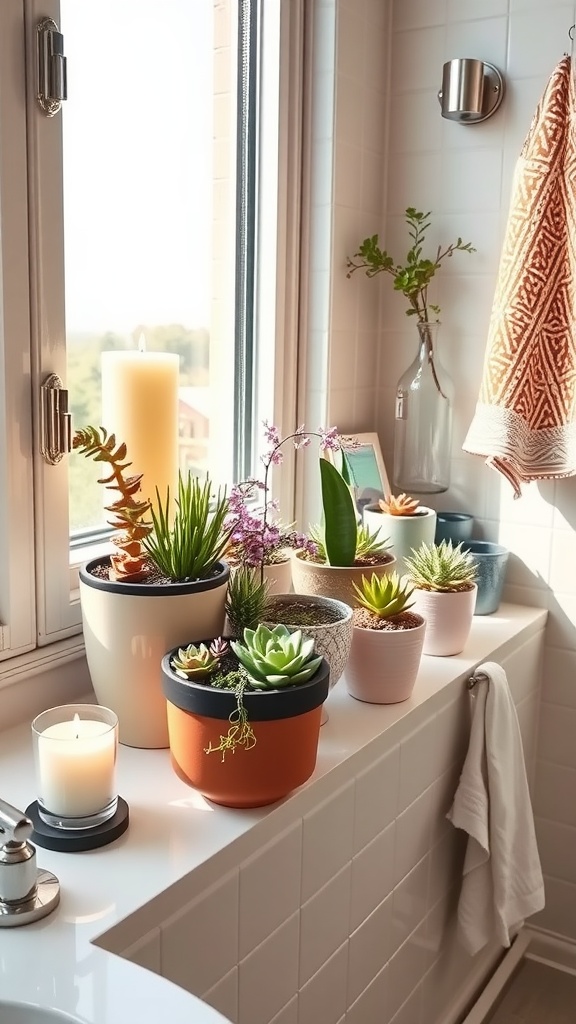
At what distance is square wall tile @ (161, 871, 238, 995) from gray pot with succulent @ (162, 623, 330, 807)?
9 cm

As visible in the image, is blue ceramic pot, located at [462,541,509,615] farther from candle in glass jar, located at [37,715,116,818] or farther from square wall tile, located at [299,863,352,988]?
candle in glass jar, located at [37,715,116,818]

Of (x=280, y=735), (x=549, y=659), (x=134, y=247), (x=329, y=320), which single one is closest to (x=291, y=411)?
(x=329, y=320)

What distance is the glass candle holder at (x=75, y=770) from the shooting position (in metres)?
0.93

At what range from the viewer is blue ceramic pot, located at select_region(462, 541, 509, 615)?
5.47ft

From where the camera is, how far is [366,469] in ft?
5.74

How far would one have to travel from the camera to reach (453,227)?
1725 mm

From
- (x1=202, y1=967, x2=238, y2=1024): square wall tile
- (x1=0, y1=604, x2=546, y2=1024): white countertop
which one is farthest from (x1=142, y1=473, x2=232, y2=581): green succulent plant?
(x1=202, y1=967, x2=238, y2=1024): square wall tile

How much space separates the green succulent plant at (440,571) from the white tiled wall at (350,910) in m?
0.16

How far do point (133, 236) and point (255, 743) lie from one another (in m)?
0.77

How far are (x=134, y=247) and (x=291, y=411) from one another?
430mm

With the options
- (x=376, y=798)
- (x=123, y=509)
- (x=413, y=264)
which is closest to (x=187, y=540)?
(x=123, y=509)

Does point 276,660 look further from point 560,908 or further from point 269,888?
point 560,908

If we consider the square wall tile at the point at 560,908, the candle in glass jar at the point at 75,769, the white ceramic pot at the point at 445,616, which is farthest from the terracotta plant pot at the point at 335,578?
the square wall tile at the point at 560,908

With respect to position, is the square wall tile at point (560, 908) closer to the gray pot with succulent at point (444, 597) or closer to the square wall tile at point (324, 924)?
the gray pot with succulent at point (444, 597)
